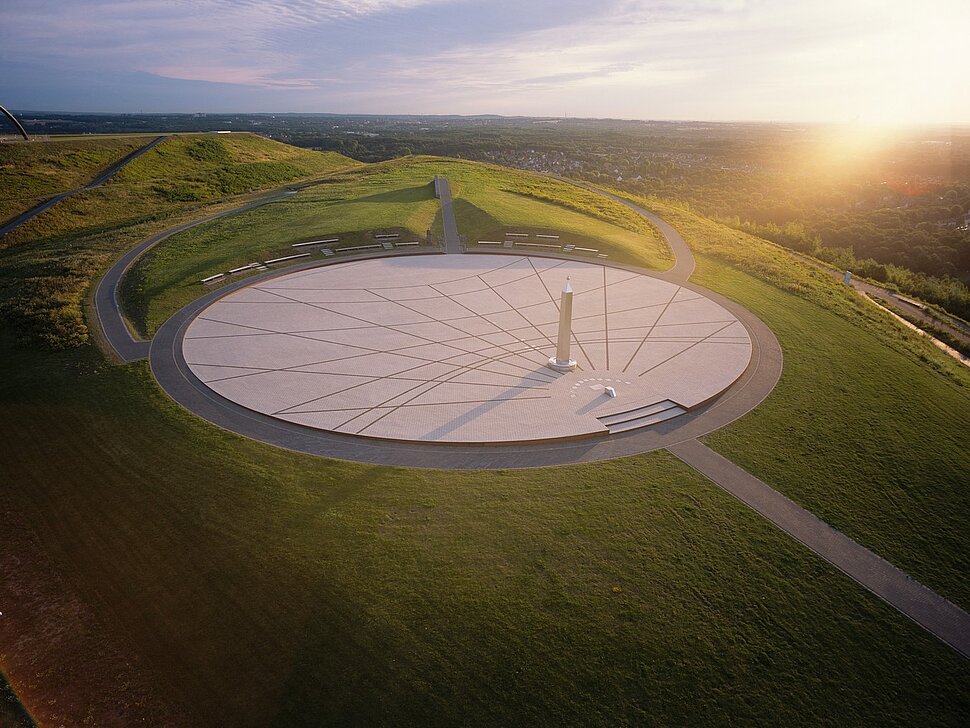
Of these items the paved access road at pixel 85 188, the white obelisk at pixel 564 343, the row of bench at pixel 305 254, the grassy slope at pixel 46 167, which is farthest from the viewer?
the grassy slope at pixel 46 167

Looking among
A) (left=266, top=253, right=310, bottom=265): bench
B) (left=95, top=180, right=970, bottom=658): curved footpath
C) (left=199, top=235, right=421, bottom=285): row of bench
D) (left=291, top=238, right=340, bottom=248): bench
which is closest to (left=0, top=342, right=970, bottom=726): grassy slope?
(left=95, top=180, right=970, bottom=658): curved footpath

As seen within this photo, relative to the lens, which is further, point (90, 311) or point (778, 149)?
point (778, 149)

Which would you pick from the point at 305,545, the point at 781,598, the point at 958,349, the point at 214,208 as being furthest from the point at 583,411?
the point at 214,208

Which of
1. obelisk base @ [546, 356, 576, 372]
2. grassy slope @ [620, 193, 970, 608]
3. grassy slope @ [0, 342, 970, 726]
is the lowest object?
grassy slope @ [0, 342, 970, 726]

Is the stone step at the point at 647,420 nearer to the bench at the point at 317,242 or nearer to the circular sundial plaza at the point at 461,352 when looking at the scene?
the circular sundial plaza at the point at 461,352

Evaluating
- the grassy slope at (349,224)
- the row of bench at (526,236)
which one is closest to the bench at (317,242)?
the grassy slope at (349,224)

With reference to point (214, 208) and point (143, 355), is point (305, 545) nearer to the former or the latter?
point (143, 355)

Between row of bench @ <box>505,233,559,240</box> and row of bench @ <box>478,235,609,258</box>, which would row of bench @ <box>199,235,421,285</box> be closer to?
row of bench @ <box>478,235,609,258</box>
